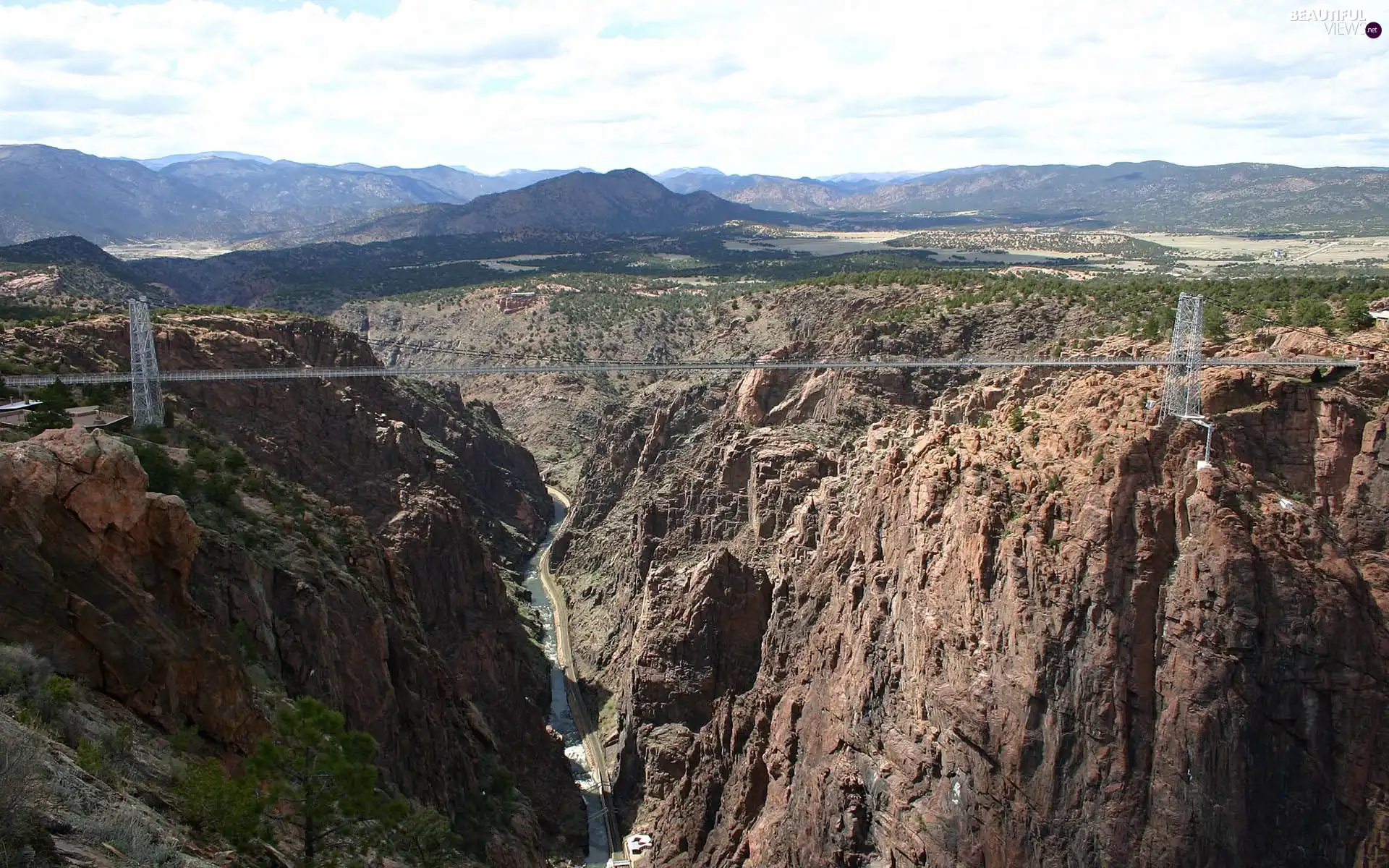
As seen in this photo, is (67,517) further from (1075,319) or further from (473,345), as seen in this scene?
(473,345)

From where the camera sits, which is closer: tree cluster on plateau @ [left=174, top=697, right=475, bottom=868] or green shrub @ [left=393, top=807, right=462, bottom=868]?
tree cluster on plateau @ [left=174, top=697, right=475, bottom=868]

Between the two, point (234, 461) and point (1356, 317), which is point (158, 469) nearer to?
point (234, 461)

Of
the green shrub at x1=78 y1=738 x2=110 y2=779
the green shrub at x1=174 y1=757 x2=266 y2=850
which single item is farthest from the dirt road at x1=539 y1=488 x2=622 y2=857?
the green shrub at x1=78 y1=738 x2=110 y2=779

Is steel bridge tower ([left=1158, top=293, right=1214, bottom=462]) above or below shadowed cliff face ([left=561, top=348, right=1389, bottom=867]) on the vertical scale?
above

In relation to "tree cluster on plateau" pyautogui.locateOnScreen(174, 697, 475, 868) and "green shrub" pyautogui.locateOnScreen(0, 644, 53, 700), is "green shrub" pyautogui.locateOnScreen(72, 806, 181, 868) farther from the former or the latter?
"green shrub" pyautogui.locateOnScreen(0, 644, 53, 700)

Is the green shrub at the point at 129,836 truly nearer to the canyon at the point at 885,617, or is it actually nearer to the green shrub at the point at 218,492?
the canyon at the point at 885,617

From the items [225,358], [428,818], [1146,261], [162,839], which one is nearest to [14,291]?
[225,358]

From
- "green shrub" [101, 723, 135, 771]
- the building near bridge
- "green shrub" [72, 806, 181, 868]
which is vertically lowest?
"green shrub" [101, 723, 135, 771]
